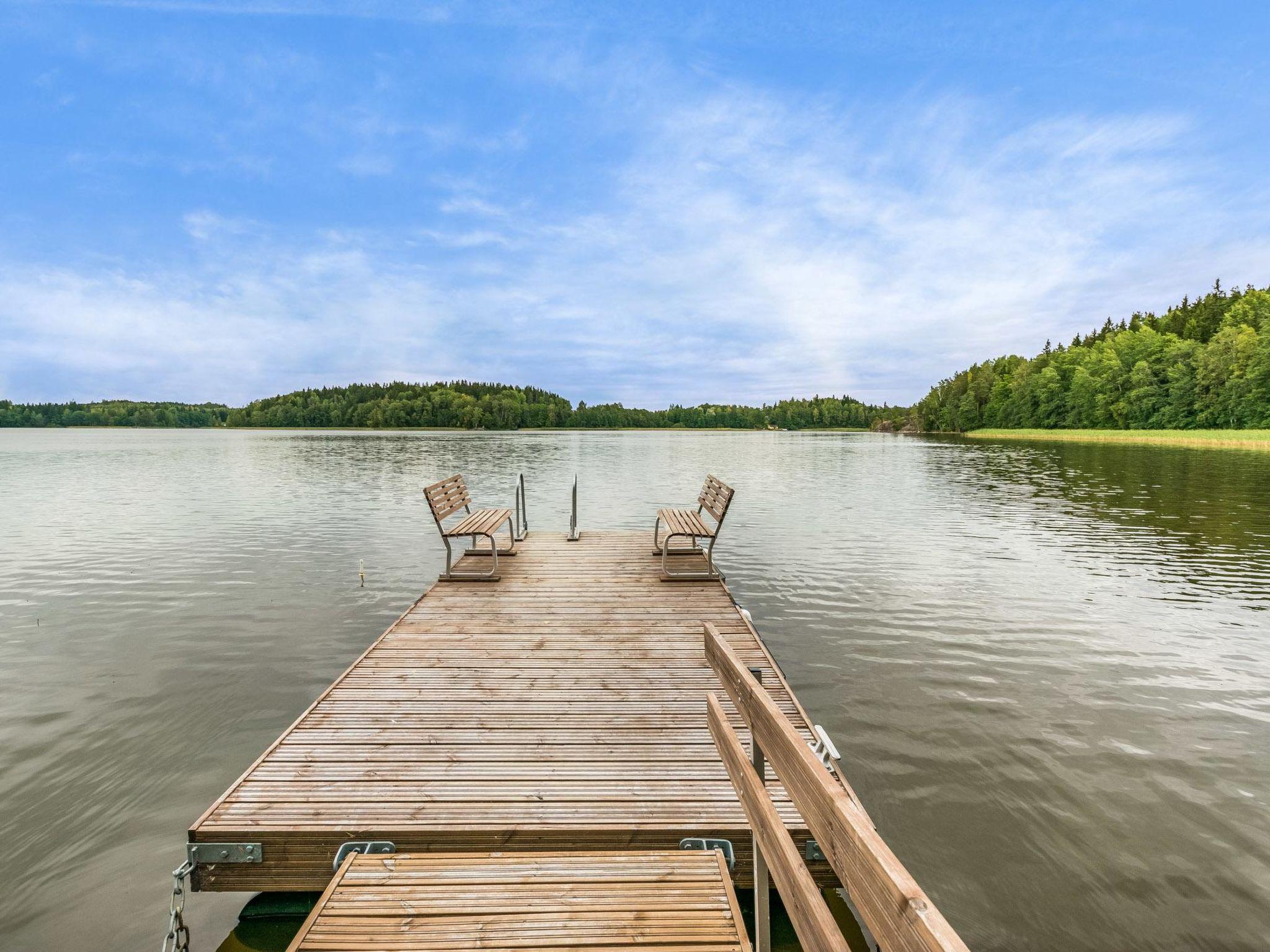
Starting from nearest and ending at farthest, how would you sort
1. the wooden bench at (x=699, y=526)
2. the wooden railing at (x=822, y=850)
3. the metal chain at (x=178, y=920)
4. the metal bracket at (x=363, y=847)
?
the wooden railing at (x=822, y=850) → the metal chain at (x=178, y=920) → the metal bracket at (x=363, y=847) → the wooden bench at (x=699, y=526)

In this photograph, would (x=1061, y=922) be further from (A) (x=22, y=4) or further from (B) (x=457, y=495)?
(A) (x=22, y=4)

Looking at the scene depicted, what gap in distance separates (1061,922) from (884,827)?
1120 mm

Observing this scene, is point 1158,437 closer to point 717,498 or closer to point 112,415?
point 717,498

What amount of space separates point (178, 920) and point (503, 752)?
1.79m

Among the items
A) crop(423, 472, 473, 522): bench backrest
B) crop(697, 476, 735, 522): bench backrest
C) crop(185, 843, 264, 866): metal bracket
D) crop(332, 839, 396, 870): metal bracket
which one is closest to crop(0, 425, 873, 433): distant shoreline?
crop(423, 472, 473, 522): bench backrest

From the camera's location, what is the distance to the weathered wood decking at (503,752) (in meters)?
3.12

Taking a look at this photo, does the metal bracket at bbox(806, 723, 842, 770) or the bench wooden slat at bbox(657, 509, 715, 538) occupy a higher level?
the bench wooden slat at bbox(657, 509, 715, 538)

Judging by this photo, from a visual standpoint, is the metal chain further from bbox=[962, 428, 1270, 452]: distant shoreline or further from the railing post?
bbox=[962, 428, 1270, 452]: distant shoreline

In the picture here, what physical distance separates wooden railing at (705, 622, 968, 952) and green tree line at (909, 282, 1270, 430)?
8922 cm

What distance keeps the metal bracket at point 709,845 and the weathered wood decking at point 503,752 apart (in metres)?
A: 0.04

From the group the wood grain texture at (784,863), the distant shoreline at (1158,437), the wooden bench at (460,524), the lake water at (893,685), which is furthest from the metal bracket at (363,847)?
the distant shoreline at (1158,437)

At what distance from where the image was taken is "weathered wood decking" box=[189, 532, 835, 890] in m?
3.12

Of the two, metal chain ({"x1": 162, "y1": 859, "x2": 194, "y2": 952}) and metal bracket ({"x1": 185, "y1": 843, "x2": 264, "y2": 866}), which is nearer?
metal chain ({"x1": 162, "y1": 859, "x2": 194, "y2": 952})

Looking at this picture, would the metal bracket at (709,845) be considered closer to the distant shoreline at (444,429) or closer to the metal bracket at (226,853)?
the metal bracket at (226,853)
